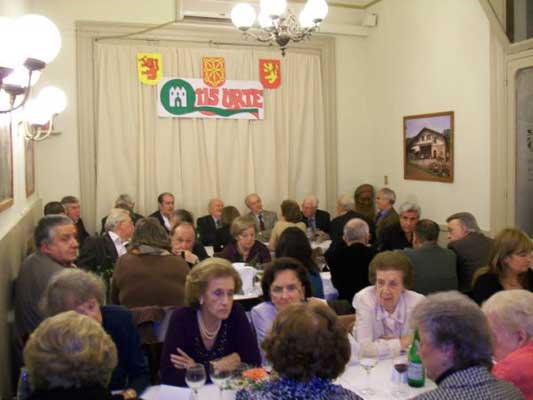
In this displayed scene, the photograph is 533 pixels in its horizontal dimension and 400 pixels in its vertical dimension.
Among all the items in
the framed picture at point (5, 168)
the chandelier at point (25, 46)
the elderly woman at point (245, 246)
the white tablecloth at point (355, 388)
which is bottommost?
the white tablecloth at point (355, 388)

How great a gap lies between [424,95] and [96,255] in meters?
4.77

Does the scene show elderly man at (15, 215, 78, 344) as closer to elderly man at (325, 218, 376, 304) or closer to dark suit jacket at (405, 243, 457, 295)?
elderly man at (325, 218, 376, 304)

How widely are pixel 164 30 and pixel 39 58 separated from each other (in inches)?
218

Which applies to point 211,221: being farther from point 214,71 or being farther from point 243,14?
point 243,14

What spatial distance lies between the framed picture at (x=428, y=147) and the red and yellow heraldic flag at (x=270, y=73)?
197 centimetres

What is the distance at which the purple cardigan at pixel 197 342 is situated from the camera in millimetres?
2914

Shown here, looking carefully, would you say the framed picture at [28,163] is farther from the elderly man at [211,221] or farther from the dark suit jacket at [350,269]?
the dark suit jacket at [350,269]

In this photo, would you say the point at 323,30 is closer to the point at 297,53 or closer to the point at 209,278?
the point at 297,53

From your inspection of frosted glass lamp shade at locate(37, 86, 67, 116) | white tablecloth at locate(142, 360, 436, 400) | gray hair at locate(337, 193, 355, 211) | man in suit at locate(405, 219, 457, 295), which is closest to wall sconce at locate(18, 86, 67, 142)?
frosted glass lamp shade at locate(37, 86, 67, 116)

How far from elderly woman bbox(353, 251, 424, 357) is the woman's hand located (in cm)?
103

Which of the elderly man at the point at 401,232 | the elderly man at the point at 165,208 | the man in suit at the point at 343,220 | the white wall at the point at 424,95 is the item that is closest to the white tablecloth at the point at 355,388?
the elderly man at the point at 401,232

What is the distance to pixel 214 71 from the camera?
815 centimetres

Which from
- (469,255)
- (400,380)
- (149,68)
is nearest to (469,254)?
(469,255)

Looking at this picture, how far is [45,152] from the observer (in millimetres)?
7559
